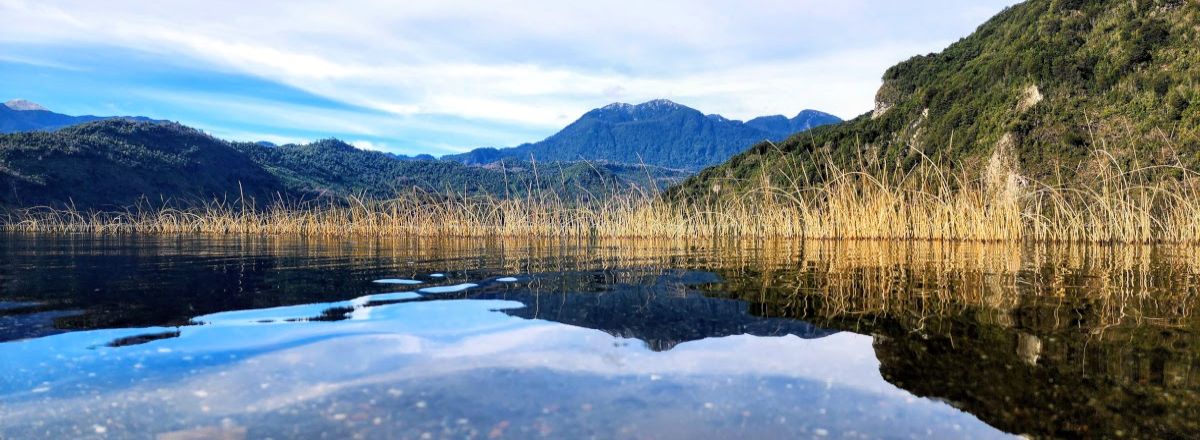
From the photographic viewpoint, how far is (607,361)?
2.92 metres

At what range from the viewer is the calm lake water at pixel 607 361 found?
2.07 m

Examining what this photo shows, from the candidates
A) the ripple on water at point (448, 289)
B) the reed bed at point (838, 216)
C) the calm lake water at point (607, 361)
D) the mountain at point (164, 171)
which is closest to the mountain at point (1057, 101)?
the reed bed at point (838, 216)

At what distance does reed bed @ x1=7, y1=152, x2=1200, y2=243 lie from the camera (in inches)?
529

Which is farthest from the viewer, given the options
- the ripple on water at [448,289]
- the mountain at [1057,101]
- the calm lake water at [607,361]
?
the mountain at [1057,101]

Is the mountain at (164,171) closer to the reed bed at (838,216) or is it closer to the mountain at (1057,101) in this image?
the reed bed at (838,216)

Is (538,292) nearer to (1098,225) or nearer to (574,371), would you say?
A: (574,371)

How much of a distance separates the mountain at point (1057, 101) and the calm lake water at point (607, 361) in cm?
2715

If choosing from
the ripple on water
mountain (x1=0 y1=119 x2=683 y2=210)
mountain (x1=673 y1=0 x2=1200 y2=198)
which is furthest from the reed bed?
mountain (x1=673 y1=0 x2=1200 y2=198)

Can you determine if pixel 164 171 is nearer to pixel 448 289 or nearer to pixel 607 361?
pixel 448 289

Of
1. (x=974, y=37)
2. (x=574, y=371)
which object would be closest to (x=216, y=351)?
(x=574, y=371)

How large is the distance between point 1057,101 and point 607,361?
5097cm

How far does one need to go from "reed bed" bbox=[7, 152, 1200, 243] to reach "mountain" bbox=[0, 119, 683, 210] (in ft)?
39.2

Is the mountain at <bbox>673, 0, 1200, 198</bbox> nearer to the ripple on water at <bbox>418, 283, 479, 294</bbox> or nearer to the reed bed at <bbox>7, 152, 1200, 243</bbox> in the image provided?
the reed bed at <bbox>7, 152, 1200, 243</bbox>

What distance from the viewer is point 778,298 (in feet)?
16.0
